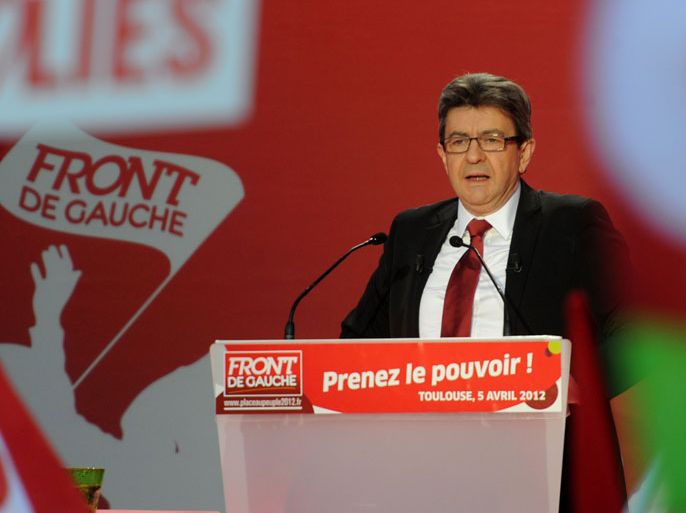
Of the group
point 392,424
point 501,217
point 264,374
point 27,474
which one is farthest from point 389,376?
point 501,217

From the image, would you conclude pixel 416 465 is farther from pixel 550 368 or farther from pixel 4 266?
pixel 4 266

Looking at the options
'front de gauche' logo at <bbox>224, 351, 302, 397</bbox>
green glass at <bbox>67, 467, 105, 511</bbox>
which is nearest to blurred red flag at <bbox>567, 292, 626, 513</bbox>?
'front de gauche' logo at <bbox>224, 351, 302, 397</bbox>

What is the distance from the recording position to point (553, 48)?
2.75m

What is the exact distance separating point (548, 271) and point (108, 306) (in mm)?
1580

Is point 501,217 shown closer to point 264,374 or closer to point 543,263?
point 543,263

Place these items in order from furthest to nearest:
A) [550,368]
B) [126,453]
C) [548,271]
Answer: [126,453] → [548,271] → [550,368]

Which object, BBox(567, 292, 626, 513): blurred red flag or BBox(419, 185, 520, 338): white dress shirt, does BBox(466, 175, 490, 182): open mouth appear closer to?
BBox(419, 185, 520, 338): white dress shirt

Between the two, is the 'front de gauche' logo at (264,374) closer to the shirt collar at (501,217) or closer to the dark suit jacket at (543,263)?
the dark suit jacket at (543,263)

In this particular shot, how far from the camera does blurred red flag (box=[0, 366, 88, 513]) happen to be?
1056 mm

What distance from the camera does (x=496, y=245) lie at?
191cm

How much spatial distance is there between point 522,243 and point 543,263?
56 mm

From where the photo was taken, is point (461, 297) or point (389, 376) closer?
point (389, 376)

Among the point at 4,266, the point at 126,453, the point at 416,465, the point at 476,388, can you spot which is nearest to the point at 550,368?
the point at 476,388

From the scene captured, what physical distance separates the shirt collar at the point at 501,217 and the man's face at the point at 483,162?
0.01 meters
